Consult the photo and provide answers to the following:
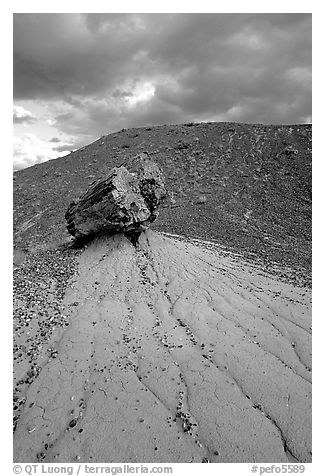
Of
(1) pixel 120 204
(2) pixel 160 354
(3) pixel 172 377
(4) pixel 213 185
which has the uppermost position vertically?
(4) pixel 213 185

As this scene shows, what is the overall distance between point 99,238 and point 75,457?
9787mm

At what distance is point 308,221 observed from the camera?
27875 mm

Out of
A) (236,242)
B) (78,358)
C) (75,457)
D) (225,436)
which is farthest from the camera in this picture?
(236,242)

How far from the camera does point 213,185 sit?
119 feet

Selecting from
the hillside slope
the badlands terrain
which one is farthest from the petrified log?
the hillside slope

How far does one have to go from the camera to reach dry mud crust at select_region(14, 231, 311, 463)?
5.71m

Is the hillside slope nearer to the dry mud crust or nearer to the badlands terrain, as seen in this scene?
the badlands terrain

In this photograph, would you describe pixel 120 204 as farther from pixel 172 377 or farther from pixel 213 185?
pixel 213 185

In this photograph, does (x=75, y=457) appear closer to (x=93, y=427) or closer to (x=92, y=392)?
(x=93, y=427)

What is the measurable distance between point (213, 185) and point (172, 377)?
102ft

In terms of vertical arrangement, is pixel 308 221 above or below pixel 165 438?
above

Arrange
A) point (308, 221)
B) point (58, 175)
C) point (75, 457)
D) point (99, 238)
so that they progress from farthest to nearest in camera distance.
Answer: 1. point (58, 175)
2. point (308, 221)
3. point (99, 238)
4. point (75, 457)

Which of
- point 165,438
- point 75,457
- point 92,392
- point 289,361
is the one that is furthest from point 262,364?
point 75,457

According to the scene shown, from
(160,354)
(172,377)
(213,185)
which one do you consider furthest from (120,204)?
(213,185)
